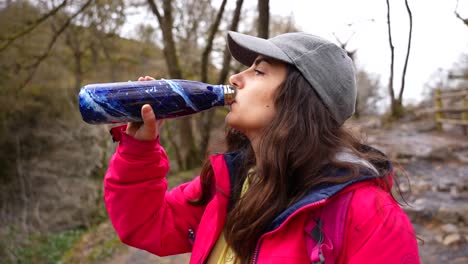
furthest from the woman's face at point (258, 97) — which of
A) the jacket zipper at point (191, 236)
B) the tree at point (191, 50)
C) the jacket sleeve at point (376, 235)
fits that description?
the tree at point (191, 50)

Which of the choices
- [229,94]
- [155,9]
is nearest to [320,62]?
[229,94]

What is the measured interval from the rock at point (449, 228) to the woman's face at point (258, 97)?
132 inches

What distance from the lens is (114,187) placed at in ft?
4.83

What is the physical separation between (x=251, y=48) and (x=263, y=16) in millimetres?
2665

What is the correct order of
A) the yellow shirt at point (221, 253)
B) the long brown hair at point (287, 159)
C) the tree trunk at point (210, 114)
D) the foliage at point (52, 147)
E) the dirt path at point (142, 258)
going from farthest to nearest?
the foliage at point (52, 147)
the tree trunk at point (210, 114)
the dirt path at point (142, 258)
the yellow shirt at point (221, 253)
the long brown hair at point (287, 159)

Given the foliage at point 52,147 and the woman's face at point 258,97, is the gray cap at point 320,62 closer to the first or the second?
the woman's face at point 258,97

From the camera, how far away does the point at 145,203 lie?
1501mm

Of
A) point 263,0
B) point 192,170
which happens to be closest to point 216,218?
point 263,0

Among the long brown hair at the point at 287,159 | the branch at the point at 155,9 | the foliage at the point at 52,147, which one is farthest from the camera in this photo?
the foliage at the point at 52,147

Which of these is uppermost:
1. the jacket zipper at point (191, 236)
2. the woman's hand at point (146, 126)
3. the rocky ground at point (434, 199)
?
the woman's hand at point (146, 126)

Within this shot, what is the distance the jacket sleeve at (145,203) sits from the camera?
1.44 m

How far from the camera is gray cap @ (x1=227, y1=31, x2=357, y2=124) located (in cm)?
131

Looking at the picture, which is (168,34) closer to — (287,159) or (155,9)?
(155,9)

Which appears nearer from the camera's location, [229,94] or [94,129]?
[229,94]
